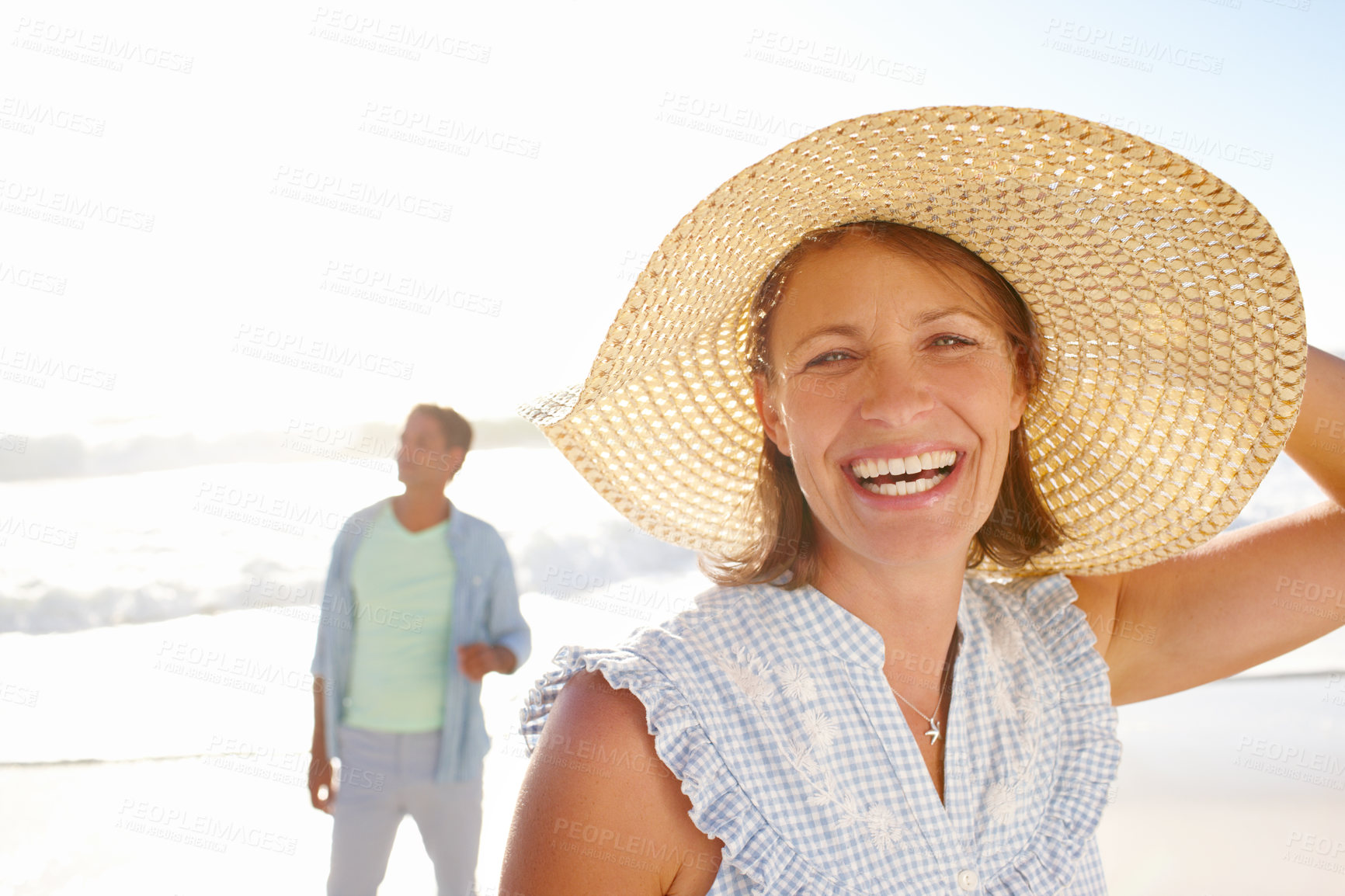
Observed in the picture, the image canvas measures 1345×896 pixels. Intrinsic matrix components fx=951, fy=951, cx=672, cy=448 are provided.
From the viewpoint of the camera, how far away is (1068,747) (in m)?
1.63

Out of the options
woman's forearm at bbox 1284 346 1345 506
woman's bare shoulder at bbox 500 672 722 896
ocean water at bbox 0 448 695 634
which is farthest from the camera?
ocean water at bbox 0 448 695 634

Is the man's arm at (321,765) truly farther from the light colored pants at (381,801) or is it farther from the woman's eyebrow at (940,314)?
the woman's eyebrow at (940,314)

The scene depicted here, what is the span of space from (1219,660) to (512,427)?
1552 cm

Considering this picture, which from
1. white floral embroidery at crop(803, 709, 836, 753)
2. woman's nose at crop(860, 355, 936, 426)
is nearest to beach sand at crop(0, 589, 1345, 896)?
white floral embroidery at crop(803, 709, 836, 753)

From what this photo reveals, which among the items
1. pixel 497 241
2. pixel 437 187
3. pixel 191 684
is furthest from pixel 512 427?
pixel 191 684

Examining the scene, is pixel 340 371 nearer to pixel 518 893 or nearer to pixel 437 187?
pixel 437 187

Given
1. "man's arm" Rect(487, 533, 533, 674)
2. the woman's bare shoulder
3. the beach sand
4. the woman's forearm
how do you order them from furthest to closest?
the beach sand < "man's arm" Rect(487, 533, 533, 674) < the woman's forearm < the woman's bare shoulder

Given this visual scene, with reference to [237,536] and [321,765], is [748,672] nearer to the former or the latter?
[321,765]

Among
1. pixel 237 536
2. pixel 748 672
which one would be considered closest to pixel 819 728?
pixel 748 672

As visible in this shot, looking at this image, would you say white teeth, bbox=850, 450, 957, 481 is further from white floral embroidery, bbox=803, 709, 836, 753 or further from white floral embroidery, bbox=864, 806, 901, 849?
white floral embroidery, bbox=864, 806, 901, 849

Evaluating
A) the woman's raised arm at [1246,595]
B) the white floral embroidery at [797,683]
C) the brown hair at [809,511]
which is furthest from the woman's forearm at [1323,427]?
the white floral embroidery at [797,683]

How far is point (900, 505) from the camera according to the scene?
1.46m

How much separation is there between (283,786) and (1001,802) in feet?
15.6

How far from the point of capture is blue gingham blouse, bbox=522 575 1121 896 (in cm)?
126
